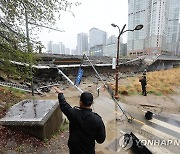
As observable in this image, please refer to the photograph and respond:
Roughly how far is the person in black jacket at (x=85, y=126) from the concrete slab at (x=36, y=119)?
2.40 m

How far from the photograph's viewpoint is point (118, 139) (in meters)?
6.05

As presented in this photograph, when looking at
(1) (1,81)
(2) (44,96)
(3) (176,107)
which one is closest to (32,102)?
(2) (44,96)

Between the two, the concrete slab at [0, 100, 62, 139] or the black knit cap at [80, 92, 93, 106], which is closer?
the black knit cap at [80, 92, 93, 106]

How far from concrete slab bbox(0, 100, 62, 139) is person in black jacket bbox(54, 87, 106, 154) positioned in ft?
7.89

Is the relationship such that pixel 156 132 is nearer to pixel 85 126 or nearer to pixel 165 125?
pixel 165 125

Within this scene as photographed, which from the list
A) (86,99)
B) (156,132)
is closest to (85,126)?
(86,99)

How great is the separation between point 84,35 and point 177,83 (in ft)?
103

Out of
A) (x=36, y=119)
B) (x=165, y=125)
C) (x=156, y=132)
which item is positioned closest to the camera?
(x=36, y=119)

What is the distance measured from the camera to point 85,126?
253 cm

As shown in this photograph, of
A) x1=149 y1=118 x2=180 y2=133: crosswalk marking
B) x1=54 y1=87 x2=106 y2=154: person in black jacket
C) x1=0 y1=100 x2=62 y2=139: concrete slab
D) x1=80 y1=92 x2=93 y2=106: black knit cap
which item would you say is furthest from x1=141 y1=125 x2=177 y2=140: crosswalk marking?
x1=80 y1=92 x2=93 y2=106: black knit cap

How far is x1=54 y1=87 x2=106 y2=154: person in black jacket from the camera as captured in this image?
2.52m

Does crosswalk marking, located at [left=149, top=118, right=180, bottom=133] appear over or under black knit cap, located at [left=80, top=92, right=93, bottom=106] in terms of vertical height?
under

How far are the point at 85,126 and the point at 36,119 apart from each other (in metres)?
2.90

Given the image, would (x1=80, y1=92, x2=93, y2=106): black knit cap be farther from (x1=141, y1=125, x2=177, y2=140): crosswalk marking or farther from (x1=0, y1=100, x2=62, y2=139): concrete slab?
(x1=141, y1=125, x2=177, y2=140): crosswalk marking
